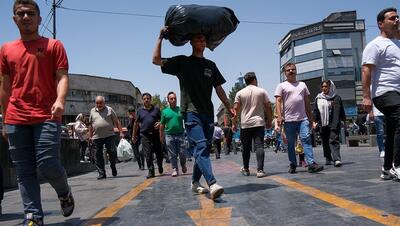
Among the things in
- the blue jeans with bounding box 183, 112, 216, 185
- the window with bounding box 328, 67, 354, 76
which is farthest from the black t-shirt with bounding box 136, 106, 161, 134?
the window with bounding box 328, 67, 354, 76

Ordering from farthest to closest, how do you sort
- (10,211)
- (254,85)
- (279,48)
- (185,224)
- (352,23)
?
(279,48)
(352,23)
(254,85)
(10,211)
(185,224)

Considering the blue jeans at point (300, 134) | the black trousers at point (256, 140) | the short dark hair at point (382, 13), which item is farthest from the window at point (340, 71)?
the short dark hair at point (382, 13)

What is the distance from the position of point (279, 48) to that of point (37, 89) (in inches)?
3946

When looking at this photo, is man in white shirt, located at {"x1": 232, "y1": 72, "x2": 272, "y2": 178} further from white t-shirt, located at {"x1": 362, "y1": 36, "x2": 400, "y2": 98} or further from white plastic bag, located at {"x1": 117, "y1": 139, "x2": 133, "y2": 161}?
white plastic bag, located at {"x1": 117, "y1": 139, "x2": 133, "y2": 161}

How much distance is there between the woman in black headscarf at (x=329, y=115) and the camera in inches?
369

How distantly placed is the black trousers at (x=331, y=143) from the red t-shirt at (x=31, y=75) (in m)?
6.35

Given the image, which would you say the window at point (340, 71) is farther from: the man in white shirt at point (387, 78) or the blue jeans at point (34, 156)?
the blue jeans at point (34, 156)

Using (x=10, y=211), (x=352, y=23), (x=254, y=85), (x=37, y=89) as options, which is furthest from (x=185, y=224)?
(x=352, y=23)

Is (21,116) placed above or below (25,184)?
above

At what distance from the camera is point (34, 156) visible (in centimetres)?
413

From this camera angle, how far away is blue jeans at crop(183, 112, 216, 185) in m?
5.51

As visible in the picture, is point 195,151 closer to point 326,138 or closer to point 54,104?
point 54,104

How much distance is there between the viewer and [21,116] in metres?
4.01

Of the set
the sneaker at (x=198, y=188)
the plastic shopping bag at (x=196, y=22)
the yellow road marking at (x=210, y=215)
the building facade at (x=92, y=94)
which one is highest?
the building facade at (x=92, y=94)
